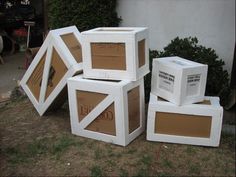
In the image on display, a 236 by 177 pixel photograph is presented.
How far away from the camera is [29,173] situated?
3309 millimetres

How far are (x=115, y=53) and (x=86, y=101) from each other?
0.63 meters

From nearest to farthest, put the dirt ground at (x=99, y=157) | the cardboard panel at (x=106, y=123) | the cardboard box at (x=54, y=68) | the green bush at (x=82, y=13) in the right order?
the dirt ground at (x=99, y=157) < the cardboard panel at (x=106, y=123) < the cardboard box at (x=54, y=68) < the green bush at (x=82, y=13)

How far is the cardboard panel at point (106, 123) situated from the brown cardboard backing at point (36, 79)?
42.6 inches

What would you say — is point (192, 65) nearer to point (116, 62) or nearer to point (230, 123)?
point (116, 62)

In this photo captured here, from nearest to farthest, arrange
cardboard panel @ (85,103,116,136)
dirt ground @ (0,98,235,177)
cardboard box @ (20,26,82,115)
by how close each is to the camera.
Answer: dirt ground @ (0,98,235,177) → cardboard panel @ (85,103,116,136) → cardboard box @ (20,26,82,115)

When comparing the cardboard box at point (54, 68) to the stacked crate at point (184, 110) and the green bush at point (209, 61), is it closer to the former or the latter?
the stacked crate at point (184, 110)

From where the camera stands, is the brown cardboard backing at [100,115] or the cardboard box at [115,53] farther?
the brown cardboard backing at [100,115]

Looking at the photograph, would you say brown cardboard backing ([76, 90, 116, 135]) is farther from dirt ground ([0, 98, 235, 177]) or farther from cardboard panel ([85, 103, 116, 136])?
dirt ground ([0, 98, 235, 177])

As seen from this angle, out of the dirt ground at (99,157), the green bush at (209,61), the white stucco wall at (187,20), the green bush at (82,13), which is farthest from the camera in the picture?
the green bush at (82,13)

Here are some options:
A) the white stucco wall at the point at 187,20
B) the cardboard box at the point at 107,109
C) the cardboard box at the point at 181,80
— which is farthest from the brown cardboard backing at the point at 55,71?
the white stucco wall at the point at 187,20

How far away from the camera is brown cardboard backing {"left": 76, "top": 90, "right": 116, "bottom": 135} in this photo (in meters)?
3.70

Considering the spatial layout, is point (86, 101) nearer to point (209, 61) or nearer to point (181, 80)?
point (181, 80)

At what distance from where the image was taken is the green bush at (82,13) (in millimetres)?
5520

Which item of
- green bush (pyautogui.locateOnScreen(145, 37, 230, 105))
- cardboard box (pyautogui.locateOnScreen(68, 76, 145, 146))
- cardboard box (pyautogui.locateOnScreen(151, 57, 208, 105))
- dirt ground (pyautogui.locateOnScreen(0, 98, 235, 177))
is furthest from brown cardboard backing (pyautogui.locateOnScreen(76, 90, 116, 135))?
green bush (pyautogui.locateOnScreen(145, 37, 230, 105))
